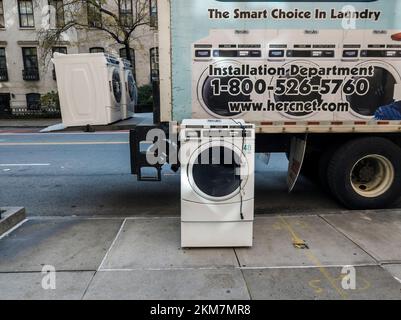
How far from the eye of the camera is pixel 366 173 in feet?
18.6

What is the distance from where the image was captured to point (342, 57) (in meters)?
4.92

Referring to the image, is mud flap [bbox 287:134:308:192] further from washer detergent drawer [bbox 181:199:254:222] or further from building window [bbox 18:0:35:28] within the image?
building window [bbox 18:0:35:28]

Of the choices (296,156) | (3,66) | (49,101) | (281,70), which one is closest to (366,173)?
(296,156)

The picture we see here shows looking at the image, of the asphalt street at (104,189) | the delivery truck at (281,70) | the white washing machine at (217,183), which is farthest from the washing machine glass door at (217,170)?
the asphalt street at (104,189)

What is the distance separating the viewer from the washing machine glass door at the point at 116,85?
219 inches

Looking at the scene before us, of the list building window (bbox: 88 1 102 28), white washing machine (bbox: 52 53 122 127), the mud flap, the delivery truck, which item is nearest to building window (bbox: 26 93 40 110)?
building window (bbox: 88 1 102 28)

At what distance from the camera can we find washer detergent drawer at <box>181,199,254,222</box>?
4152mm

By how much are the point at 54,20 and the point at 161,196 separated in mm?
22858

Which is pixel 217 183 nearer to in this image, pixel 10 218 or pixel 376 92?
pixel 376 92

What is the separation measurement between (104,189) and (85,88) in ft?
8.11

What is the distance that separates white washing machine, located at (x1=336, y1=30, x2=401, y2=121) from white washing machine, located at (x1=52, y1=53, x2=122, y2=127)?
11.1ft

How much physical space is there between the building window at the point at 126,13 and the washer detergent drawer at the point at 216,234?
64.1ft

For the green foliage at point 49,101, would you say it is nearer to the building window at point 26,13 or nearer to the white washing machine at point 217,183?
the building window at point 26,13
